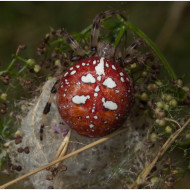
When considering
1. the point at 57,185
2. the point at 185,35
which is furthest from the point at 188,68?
the point at 57,185

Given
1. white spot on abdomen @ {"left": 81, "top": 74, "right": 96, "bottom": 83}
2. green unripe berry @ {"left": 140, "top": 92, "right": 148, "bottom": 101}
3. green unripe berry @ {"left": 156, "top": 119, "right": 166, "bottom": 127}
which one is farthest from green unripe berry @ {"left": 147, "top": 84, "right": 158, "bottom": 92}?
white spot on abdomen @ {"left": 81, "top": 74, "right": 96, "bottom": 83}

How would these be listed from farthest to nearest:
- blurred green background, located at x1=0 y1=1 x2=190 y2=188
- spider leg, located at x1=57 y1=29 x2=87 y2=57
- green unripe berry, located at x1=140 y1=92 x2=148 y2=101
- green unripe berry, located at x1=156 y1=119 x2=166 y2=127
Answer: blurred green background, located at x1=0 y1=1 x2=190 y2=188 → spider leg, located at x1=57 y1=29 x2=87 y2=57 → green unripe berry, located at x1=140 y1=92 x2=148 y2=101 → green unripe berry, located at x1=156 y1=119 x2=166 y2=127

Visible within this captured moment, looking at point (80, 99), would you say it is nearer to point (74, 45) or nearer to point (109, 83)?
point (109, 83)

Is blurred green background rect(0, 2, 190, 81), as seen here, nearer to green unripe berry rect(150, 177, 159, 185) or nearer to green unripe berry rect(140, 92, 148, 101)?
green unripe berry rect(140, 92, 148, 101)

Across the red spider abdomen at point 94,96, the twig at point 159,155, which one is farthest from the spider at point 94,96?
the twig at point 159,155

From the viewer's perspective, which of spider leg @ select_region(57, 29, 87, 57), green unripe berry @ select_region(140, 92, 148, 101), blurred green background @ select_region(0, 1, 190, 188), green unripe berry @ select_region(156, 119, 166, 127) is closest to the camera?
green unripe berry @ select_region(156, 119, 166, 127)

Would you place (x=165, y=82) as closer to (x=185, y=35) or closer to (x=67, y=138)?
(x=67, y=138)

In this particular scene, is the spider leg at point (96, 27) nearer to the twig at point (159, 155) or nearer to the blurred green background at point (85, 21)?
the twig at point (159, 155)
